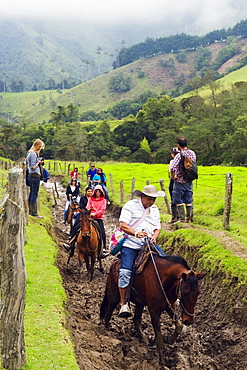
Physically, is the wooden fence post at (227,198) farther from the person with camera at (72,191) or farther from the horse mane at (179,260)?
the person with camera at (72,191)

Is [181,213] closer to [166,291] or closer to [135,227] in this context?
[135,227]

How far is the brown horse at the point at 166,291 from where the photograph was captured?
6051mm

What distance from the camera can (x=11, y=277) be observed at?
4.37 meters

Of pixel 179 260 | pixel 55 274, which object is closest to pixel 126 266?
pixel 179 260

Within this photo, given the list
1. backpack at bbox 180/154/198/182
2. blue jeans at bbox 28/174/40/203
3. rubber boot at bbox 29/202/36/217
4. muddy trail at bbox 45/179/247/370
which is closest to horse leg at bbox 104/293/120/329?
muddy trail at bbox 45/179/247/370

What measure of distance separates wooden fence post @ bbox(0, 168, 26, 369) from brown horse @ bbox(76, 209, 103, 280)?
20.0 ft

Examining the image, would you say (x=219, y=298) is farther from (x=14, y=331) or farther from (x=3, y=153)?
(x=3, y=153)

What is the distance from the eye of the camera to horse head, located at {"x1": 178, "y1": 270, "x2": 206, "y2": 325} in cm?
601

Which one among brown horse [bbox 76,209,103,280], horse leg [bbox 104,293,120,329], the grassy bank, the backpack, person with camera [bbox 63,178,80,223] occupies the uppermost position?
the backpack

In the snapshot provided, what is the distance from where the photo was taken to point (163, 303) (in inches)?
260

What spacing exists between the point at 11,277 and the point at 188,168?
27.6 ft

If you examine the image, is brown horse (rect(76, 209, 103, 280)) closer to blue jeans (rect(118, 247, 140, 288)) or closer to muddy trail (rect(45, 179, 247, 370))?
muddy trail (rect(45, 179, 247, 370))

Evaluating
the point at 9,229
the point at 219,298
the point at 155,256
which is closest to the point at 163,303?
the point at 155,256

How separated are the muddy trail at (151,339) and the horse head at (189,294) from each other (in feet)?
3.91
